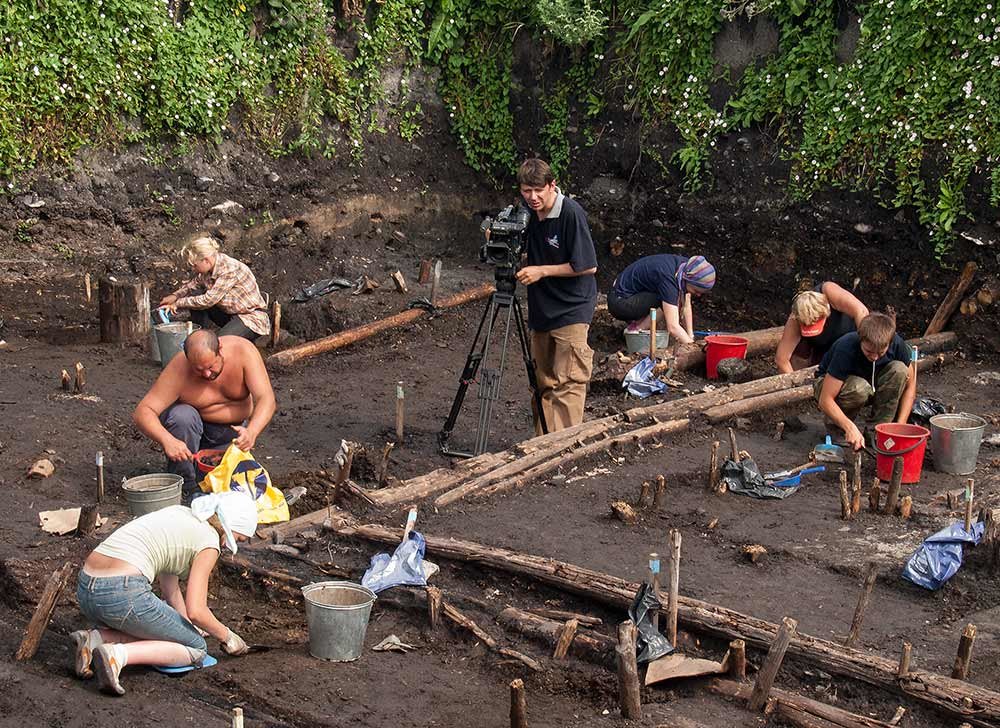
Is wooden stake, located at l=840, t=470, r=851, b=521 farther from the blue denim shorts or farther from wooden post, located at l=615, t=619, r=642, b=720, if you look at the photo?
the blue denim shorts

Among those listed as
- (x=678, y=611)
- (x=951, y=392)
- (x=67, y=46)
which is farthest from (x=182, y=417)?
(x=951, y=392)

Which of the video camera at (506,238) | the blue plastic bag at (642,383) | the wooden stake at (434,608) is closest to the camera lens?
the wooden stake at (434,608)

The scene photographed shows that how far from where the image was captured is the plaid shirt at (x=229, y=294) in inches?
366

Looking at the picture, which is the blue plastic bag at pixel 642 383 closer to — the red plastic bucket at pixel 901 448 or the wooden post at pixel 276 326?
the red plastic bucket at pixel 901 448

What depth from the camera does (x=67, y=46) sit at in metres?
11.2

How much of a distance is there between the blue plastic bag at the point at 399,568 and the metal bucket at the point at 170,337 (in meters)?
4.24

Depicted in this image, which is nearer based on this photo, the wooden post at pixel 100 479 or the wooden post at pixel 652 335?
the wooden post at pixel 100 479

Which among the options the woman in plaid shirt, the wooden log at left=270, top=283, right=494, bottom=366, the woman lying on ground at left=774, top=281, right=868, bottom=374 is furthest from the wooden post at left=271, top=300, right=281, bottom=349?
the woman lying on ground at left=774, top=281, right=868, bottom=374

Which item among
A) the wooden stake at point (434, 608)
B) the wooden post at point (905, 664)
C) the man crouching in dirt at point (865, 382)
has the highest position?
the man crouching in dirt at point (865, 382)

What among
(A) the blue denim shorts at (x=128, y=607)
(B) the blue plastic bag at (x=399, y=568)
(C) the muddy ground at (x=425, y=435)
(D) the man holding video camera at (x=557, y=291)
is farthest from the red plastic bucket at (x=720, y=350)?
(A) the blue denim shorts at (x=128, y=607)

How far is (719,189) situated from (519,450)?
5621mm

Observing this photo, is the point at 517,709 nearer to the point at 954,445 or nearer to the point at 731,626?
the point at 731,626

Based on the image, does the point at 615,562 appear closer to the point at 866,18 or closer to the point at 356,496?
the point at 356,496

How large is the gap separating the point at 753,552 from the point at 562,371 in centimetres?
215
